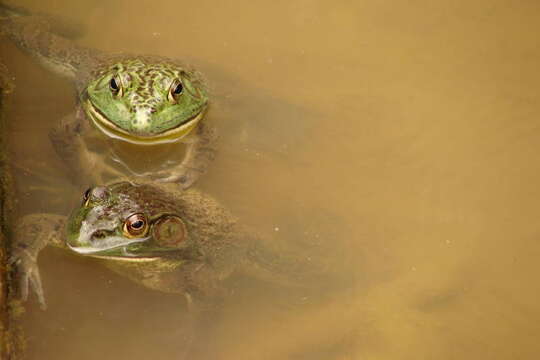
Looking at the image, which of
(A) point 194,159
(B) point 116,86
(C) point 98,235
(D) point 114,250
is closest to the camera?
(C) point 98,235

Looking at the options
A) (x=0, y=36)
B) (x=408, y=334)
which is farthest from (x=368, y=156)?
(x=0, y=36)

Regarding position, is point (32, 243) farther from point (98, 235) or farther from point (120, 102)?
point (120, 102)

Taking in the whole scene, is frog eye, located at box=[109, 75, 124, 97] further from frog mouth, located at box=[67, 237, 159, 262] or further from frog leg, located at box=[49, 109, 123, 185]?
frog mouth, located at box=[67, 237, 159, 262]

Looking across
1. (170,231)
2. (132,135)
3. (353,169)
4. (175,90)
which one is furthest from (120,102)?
(353,169)

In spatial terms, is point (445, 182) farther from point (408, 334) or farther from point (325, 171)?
point (408, 334)

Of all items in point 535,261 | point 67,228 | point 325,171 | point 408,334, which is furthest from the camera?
point 325,171

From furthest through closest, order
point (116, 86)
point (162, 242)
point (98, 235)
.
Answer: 1. point (116, 86)
2. point (162, 242)
3. point (98, 235)
